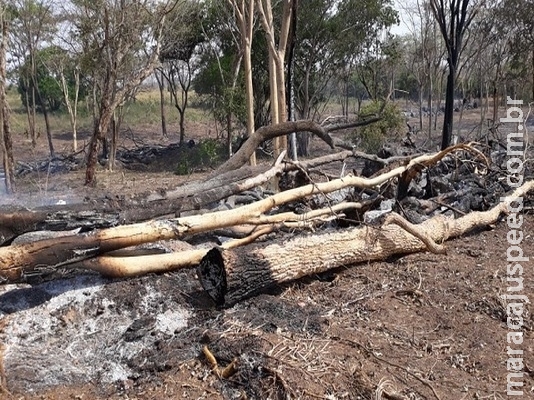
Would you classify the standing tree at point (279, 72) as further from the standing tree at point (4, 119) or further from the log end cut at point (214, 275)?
the standing tree at point (4, 119)

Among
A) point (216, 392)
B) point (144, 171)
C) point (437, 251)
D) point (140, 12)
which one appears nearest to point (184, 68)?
point (144, 171)

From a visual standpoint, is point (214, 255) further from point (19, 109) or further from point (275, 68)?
point (19, 109)

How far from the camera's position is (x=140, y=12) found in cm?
1359

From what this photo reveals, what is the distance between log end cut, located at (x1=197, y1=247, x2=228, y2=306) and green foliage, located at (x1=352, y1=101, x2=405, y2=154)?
11.7m

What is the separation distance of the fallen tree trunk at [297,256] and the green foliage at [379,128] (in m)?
9.74

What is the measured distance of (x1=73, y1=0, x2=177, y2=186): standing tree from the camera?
1277cm

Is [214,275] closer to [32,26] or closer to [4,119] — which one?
[4,119]

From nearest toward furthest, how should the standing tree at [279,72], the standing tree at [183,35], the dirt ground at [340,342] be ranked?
the dirt ground at [340,342], the standing tree at [279,72], the standing tree at [183,35]

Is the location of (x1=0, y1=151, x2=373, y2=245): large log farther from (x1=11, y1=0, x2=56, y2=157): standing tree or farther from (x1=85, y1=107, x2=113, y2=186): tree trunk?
(x1=11, y1=0, x2=56, y2=157): standing tree

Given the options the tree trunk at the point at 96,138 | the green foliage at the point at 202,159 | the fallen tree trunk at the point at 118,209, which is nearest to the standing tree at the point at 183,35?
the green foliage at the point at 202,159

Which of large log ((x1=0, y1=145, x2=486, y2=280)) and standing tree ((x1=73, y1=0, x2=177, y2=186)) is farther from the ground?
standing tree ((x1=73, y1=0, x2=177, y2=186))

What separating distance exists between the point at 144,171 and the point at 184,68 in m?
6.25

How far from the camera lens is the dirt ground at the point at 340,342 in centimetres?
327

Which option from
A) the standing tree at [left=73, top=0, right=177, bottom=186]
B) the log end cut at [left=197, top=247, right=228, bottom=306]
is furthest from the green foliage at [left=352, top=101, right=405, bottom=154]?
the log end cut at [left=197, top=247, right=228, bottom=306]
